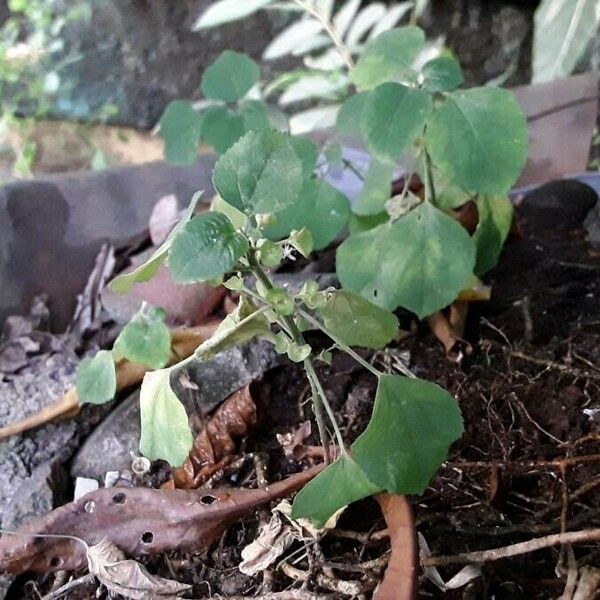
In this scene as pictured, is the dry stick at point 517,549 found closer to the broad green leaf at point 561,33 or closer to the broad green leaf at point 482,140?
the broad green leaf at point 482,140

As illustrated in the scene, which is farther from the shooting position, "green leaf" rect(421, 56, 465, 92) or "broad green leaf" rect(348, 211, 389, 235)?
"broad green leaf" rect(348, 211, 389, 235)

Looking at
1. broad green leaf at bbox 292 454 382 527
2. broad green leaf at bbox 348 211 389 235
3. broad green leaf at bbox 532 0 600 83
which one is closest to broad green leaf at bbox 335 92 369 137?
broad green leaf at bbox 348 211 389 235

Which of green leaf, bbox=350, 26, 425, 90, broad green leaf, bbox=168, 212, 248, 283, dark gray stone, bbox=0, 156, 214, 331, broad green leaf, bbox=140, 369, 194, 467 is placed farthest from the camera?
dark gray stone, bbox=0, 156, 214, 331

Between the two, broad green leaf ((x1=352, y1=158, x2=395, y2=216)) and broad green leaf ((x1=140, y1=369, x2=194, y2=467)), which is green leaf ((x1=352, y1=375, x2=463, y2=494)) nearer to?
broad green leaf ((x1=140, y1=369, x2=194, y2=467))

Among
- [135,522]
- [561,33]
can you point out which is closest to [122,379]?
[135,522]

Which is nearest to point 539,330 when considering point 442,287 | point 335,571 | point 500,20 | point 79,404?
point 442,287

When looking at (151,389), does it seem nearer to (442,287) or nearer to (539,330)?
(442,287)
